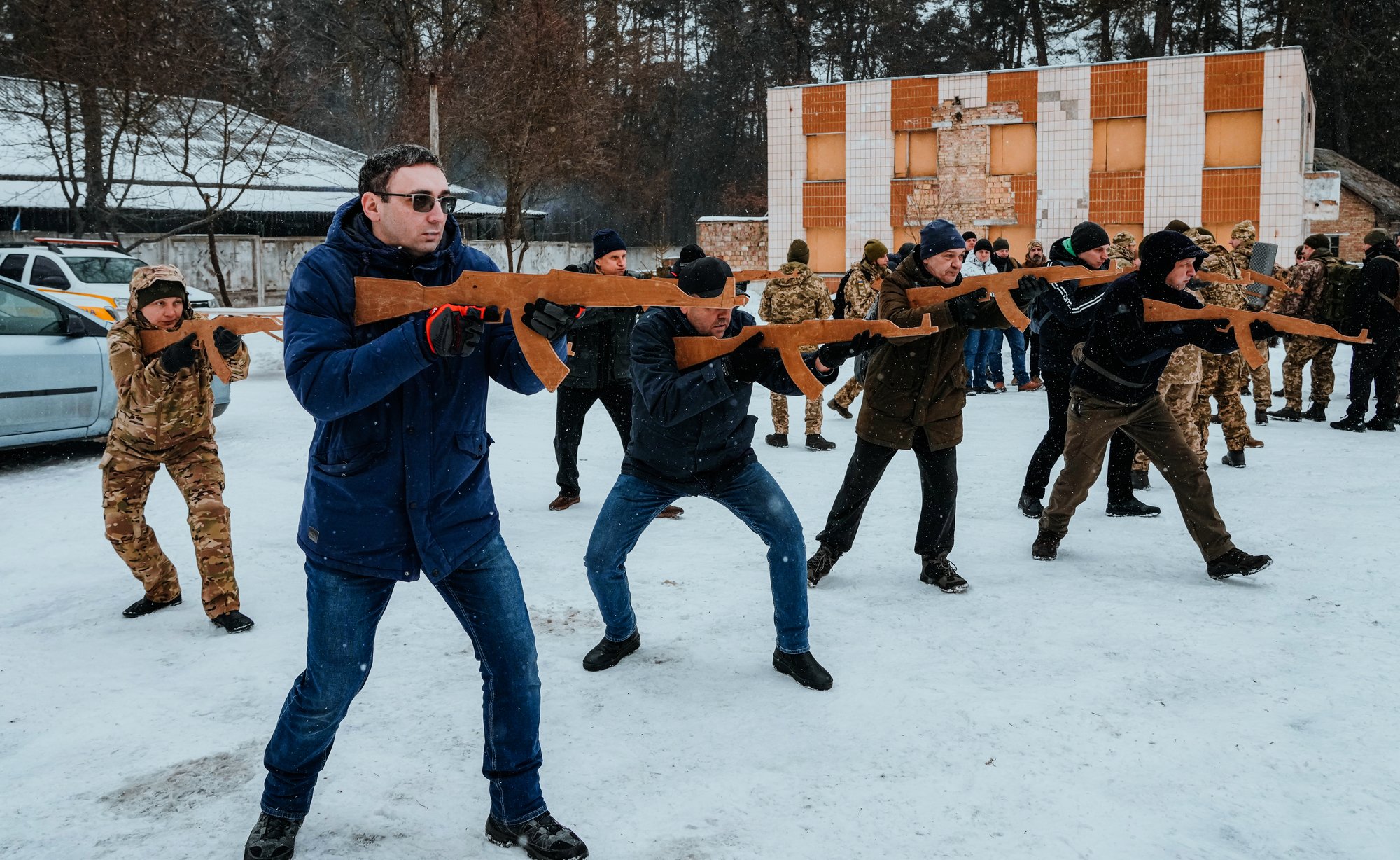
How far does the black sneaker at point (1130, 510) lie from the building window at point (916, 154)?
79.3 feet

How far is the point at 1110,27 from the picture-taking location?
1510 inches

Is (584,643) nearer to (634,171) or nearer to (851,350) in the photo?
(851,350)

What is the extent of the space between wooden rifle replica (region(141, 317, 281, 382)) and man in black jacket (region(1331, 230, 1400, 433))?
1019cm

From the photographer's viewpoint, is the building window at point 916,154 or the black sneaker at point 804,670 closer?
the black sneaker at point 804,670

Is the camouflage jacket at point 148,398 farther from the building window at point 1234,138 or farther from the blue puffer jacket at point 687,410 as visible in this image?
the building window at point 1234,138

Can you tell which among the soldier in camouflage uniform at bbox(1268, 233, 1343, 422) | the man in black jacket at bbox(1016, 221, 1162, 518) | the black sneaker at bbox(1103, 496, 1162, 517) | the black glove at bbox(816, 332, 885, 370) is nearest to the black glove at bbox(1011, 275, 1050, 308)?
the black glove at bbox(816, 332, 885, 370)

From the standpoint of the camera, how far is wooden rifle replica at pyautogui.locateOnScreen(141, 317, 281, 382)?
4832 mm

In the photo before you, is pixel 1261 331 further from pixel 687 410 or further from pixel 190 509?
pixel 190 509

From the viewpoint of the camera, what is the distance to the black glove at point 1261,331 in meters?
5.12

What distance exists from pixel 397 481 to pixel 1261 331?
14.2ft

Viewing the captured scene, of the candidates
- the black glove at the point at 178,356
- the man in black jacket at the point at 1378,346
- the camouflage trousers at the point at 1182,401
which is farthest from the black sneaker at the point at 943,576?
the man in black jacket at the point at 1378,346

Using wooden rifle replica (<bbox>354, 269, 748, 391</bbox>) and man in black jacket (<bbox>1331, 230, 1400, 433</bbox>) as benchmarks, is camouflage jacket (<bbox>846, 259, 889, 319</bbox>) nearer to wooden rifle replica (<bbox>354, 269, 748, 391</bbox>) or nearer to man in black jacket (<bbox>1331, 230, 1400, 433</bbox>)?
man in black jacket (<bbox>1331, 230, 1400, 433</bbox>)

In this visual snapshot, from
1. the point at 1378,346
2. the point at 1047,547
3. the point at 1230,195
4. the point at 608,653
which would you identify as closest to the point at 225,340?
the point at 608,653

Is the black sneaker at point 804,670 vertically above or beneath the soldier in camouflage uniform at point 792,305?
beneath
